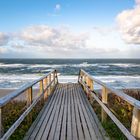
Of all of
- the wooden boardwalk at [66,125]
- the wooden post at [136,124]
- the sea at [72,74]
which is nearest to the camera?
the wooden post at [136,124]

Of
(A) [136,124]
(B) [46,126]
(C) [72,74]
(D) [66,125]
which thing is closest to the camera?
(A) [136,124]

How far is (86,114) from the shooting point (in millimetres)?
6379

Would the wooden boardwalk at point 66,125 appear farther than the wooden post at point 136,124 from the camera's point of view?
Yes

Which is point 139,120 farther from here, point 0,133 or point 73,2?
point 73,2

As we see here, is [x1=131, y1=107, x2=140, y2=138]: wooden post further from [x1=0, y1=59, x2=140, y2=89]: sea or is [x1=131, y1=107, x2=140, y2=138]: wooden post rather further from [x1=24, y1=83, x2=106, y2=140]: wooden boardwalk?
[x1=0, y1=59, x2=140, y2=89]: sea

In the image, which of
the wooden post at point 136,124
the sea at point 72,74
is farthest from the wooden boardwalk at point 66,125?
the sea at point 72,74

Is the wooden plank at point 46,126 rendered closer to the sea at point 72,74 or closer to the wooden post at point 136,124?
the wooden post at point 136,124

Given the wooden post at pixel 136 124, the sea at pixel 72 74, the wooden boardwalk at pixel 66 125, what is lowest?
the sea at pixel 72 74

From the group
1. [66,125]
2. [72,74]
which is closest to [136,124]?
[66,125]

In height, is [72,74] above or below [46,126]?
below

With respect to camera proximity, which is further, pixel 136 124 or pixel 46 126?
pixel 46 126

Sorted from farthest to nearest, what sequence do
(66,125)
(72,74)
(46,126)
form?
(72,74), (66,125), (46,126)

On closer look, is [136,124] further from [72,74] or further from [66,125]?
[72,74]

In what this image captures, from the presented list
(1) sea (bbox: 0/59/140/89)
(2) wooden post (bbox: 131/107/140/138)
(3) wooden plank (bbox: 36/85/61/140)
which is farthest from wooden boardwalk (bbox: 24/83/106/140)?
(1) sea (bbox: 0/59/140/89)
